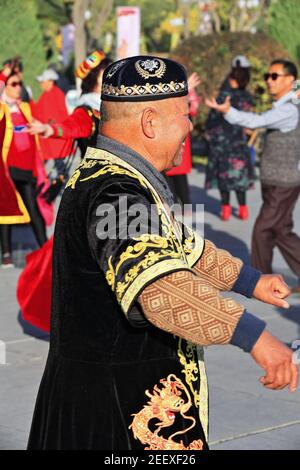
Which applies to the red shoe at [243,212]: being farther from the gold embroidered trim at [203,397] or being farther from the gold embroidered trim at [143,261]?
the gold embroidered trim at [143,261]

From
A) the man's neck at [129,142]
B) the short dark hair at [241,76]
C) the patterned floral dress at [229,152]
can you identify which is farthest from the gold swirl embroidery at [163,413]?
the short dark hair at [241,76]

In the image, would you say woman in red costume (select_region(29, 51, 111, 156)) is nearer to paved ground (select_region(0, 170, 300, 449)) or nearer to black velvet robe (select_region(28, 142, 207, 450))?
paved ground (select_region(0, 170, 300, 449))

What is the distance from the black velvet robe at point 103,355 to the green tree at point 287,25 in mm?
20248

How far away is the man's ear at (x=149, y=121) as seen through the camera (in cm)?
295

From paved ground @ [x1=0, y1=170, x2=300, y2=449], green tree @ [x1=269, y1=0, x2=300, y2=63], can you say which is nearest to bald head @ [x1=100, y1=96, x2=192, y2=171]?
paved ground @ [x1=0, y1=170, x2=300, y2=449]

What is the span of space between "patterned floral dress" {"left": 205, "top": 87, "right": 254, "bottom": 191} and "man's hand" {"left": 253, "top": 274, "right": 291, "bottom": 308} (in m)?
10.1

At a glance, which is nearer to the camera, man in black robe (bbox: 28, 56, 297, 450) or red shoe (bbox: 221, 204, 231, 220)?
man in black robe (bbox: 28, 56, 297, 450)

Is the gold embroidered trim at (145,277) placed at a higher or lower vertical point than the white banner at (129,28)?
higher

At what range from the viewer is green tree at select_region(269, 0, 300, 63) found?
75.5 feet

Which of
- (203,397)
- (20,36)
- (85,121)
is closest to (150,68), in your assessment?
(203,397)

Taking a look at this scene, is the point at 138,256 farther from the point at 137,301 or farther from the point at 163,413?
the point at 163,413

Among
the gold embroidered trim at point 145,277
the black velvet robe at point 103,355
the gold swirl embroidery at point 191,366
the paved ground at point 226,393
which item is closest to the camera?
the gold embroidered trim at point 145,277

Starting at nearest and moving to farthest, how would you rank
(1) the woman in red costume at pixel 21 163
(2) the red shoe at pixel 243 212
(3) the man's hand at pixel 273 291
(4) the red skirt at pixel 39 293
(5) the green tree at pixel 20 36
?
(3) the man's hand at pixel 273 291 < (4) the red skirt at pixel 39 293 < (1) the woman in red costume at pixel 21 163 < (2) the red shoe at pixel 243 212 < (5) the green tree at pixel 20 36

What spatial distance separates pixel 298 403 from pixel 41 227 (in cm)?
478
